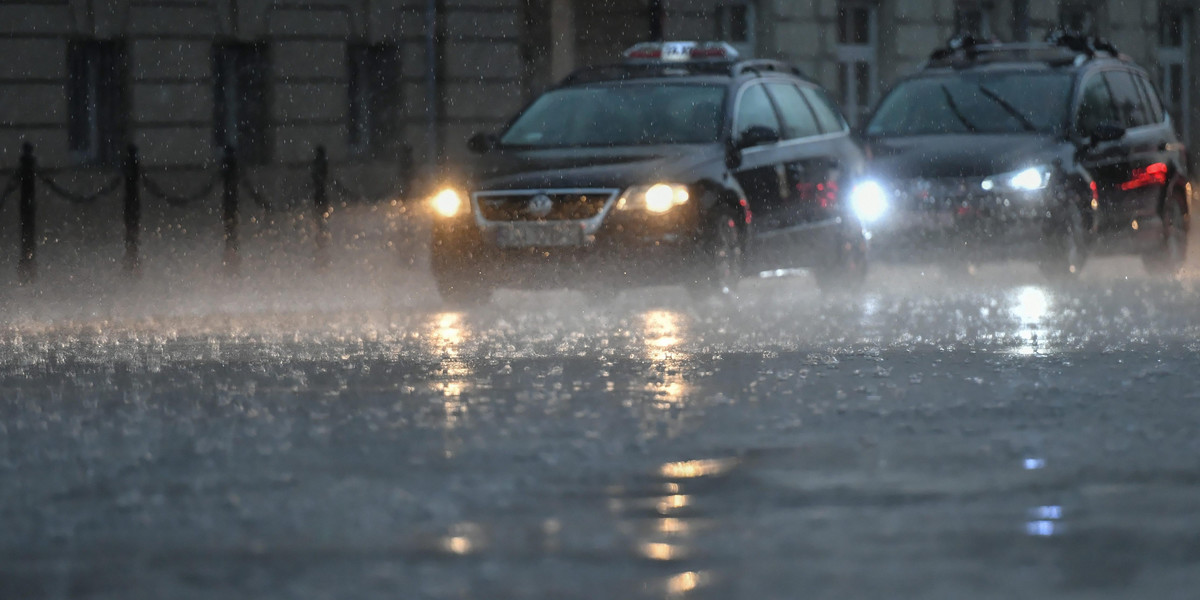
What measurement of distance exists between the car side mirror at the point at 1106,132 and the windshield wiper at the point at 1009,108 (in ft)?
1.38

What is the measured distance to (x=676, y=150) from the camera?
15.1m

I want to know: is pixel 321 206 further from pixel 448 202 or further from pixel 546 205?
pixel 546 205

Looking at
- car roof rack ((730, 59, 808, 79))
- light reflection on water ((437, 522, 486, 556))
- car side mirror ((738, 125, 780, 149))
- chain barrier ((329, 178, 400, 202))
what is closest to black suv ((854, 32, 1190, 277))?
car roof rack ((730, 59, 808, 79))

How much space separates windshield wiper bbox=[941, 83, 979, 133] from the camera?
17.7 m

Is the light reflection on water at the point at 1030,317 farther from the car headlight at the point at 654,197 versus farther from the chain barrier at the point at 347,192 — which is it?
the chain barrier at the point at 347,192

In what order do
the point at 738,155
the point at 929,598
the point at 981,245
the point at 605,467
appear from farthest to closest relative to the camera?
the point at 981,245 → the point at 738,155 → the point at 605,467 → the point at 929,598

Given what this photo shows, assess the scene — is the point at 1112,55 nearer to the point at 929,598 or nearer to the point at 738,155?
the point at 738,155

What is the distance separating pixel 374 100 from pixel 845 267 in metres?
10.4

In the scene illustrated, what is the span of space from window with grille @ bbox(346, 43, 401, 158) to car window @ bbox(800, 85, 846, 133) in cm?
912

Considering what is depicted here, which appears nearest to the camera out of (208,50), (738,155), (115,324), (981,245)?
(115,324)

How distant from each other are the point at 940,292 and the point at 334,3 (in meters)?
10.8

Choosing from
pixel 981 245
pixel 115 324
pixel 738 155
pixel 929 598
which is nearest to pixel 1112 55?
pixel 981 245

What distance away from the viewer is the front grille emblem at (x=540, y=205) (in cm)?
1474

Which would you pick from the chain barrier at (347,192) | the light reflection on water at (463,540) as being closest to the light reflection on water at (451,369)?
the light reflection on water at (463,540)
